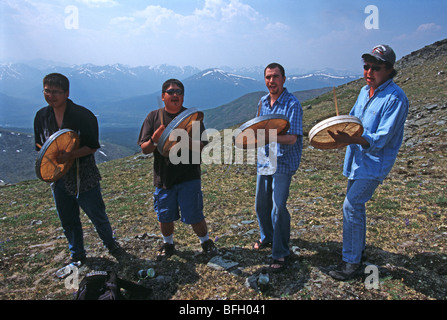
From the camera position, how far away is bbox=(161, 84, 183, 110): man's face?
4723mm

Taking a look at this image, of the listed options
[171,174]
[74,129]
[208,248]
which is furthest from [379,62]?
[74,129]

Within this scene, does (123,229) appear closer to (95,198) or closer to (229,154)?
(95,198)

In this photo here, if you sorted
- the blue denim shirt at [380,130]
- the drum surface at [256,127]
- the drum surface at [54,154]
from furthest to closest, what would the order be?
the drum surface at [54,154], the drum surface at [256,127], the blue denim shirt at [380,130]

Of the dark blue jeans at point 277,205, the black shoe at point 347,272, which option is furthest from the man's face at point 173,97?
the black shoe at point 347,272

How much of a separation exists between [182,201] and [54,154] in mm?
2219

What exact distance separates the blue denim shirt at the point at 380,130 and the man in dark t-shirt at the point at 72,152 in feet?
14.2

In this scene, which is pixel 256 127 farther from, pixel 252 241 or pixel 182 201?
pixel 252 241

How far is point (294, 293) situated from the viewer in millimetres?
4168

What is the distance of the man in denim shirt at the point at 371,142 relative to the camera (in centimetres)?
379

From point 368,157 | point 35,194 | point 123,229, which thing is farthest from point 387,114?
point 35,194

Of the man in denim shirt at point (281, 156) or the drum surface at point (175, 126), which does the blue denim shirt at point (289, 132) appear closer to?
the man in denim shirt at point (281, 156)

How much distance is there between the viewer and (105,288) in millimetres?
4012

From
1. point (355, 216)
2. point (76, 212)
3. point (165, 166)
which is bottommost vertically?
point (76, 212)

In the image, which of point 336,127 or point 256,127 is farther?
point 256,127
